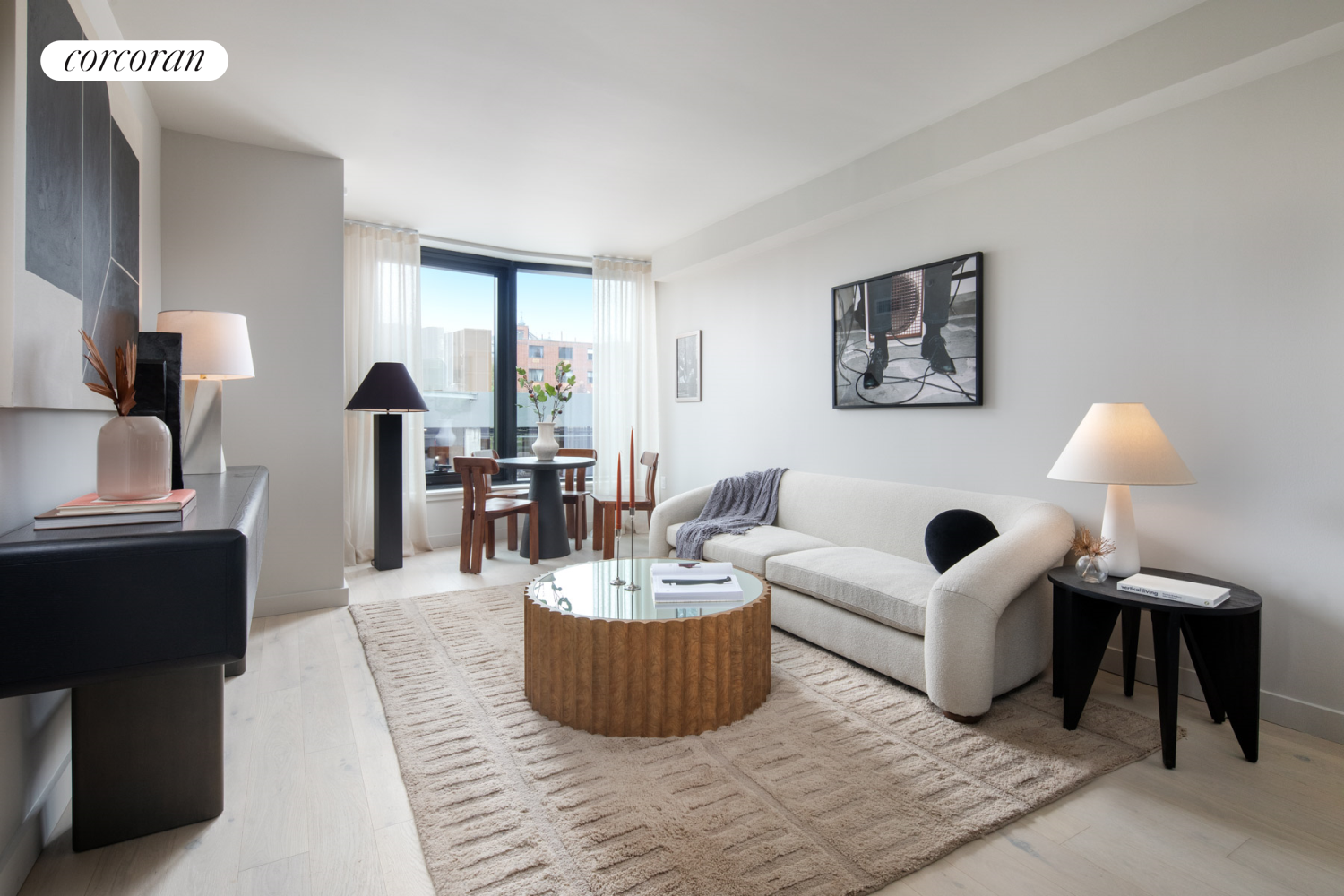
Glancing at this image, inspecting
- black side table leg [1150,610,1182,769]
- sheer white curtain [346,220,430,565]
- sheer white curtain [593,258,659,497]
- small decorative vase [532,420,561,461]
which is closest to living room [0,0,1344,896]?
black side table leg [1150,610,1182,769]

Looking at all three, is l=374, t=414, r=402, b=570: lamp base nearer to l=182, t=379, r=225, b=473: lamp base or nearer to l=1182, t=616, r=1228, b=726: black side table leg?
l=182, t=379, r=225, b=473: lamp base

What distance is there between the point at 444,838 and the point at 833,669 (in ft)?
5.93

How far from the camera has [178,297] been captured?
11.6 ft

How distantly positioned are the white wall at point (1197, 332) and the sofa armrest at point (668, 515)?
1435 millimetres

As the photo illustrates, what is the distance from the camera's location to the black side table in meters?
2.16

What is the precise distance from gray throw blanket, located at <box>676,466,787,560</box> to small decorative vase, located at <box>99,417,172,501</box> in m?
2.98

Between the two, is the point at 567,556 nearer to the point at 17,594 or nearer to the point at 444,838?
the point at 444,838

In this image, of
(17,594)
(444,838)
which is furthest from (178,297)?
(444,838)

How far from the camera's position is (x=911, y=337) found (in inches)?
151

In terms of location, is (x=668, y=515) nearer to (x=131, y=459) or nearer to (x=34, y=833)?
(x=131, y=459)

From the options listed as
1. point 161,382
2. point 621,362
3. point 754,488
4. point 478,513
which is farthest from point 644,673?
point 621,362

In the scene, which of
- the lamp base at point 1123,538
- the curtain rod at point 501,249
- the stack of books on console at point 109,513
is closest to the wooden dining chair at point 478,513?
the curtain rod at point 501,249

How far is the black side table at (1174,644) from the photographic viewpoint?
85.0 inches

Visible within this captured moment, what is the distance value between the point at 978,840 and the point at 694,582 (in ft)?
4.30
